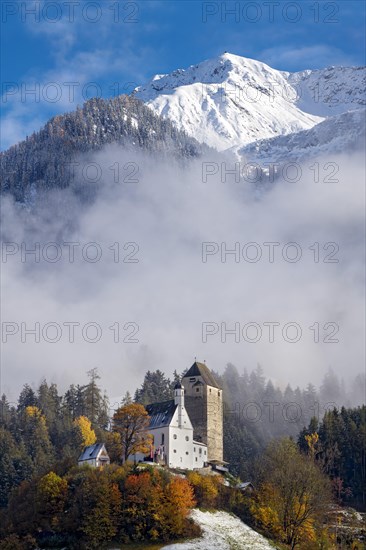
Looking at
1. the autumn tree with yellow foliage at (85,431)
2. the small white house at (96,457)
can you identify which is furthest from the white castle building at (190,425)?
the autumn tree with yellow foliage at (85,431)

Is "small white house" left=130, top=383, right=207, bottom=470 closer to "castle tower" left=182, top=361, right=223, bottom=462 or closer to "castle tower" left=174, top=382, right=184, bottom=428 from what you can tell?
"castle tower" left=174, top=382, right=184, bottom=428

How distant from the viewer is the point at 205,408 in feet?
373

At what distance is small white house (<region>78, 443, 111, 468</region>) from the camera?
Result: 332ft

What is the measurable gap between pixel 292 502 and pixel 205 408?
72.8 feet

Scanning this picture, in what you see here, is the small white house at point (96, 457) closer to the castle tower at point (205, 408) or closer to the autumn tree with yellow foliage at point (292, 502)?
the castle tower at point (205, 408)

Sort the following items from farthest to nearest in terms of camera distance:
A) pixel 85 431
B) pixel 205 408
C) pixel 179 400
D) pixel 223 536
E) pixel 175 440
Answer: pixel 85 431 < pixel 205 408 < pixel 179 400 < pixel 175 440 < pixel 223 536

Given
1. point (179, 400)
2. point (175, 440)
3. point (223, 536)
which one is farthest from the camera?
point (179, 400)

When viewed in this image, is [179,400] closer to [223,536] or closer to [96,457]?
[96,457]

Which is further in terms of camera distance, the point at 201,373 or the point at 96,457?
the point at 201,373

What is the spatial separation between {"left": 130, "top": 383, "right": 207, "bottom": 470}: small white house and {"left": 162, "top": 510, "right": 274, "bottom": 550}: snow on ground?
520 inches

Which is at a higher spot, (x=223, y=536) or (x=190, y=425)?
(x=190, y=425)

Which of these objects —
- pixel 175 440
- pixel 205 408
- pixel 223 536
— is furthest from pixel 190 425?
pixel 223 536

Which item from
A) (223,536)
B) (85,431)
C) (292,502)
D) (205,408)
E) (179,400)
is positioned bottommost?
(223,536)

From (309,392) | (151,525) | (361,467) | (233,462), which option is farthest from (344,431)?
(309,392)
